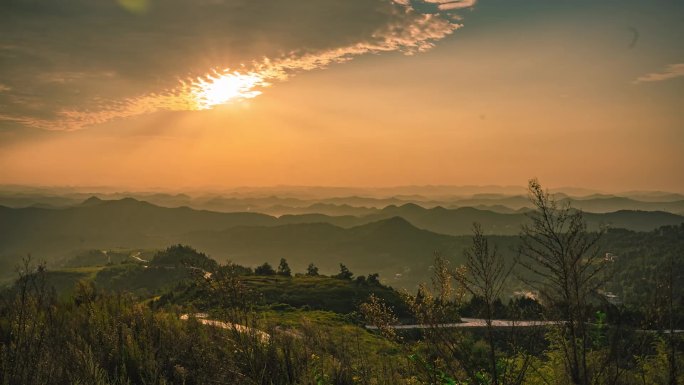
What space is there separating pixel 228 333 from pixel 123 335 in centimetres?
256

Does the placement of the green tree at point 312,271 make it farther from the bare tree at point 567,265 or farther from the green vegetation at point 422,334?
the bare tree at point 567,265

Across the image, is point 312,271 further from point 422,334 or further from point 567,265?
point 567,265

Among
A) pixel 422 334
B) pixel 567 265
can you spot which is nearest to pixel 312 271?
pixel 422 334

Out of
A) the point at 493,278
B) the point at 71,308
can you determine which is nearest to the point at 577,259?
the point at 493,278

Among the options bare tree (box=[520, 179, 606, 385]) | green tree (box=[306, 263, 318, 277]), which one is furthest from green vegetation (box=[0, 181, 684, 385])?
green tree (box=[306, 263, 318, 277])

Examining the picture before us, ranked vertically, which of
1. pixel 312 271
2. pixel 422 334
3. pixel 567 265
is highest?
pixel 567 265

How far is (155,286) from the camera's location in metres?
181

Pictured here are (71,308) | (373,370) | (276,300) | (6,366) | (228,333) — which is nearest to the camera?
(6,366)

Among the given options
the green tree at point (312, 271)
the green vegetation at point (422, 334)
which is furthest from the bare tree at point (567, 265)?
the green tree at point (312, 271)

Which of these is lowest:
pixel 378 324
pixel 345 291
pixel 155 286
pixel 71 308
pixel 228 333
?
pixel 155 286

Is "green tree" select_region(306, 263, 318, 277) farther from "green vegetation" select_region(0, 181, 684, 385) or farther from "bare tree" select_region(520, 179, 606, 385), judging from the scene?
"bare tree" select_region(520, 179, 606, 385)

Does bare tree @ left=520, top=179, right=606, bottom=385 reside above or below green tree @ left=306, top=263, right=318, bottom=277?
above

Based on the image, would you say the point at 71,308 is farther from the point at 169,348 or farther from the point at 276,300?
the point at 276,300

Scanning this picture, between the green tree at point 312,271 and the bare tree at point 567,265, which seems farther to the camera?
the green tree at point 312,271
